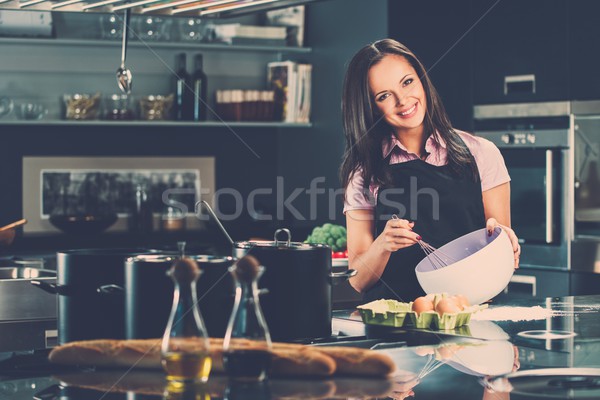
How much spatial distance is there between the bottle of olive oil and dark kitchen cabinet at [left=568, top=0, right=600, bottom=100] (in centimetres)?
336

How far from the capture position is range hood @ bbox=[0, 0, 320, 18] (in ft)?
8.43


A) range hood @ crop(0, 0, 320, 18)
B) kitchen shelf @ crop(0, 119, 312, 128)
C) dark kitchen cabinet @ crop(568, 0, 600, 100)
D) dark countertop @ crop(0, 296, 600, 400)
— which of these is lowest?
dark countertop @ crop(0, 296, 600, 400)

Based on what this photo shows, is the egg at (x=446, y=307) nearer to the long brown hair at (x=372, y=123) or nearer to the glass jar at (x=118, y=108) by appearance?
the long brown hair at (x=372, y=123)

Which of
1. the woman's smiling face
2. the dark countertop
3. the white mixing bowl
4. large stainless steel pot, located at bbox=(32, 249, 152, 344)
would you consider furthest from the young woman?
large stainless steel pot, located at bbox=(32, 249, 152, 344)

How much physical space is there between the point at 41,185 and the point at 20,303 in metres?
2.14

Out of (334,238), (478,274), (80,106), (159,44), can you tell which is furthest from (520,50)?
(478,274)

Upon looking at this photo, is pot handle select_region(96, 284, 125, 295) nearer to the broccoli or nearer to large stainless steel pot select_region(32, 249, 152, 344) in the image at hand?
large stainless steel pot select_region(32, 249, 152, 344)

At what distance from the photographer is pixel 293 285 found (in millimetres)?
1818

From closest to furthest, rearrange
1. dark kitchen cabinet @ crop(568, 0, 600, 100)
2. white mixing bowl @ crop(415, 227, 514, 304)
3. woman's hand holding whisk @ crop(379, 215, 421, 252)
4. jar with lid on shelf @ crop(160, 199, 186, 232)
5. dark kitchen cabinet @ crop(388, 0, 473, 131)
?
white mixing bowl @ crop(415, 227, 514, 304), woman's hand holding whisk @ crop(379, 215, 421, 252), dark kitchen cabinet @ crop(568, 0, 600, 100), dark kitchen cabinet @ crop(388, 0, 473, 131), jar with lid on shelf @ crop(160, 199, 186, 232)

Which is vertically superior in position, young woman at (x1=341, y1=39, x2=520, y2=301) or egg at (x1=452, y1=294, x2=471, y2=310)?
young woman at (x1=341, y1=39, x2=520, y2=301)

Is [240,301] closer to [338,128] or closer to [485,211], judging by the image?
[485,211]

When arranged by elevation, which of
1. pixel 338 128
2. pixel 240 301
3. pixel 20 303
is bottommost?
pixel 20 303

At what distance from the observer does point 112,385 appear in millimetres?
1530

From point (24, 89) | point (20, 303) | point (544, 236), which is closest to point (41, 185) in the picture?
point (24, 89)
